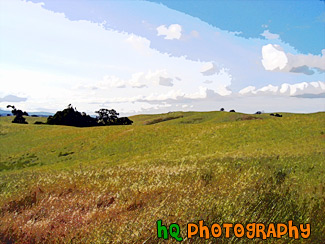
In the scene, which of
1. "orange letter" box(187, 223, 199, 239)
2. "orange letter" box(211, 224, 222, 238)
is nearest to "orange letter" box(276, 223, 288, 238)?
"orange letter" box(211, 224, 222, 238)

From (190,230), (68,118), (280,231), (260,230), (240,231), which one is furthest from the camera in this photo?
(68,118)

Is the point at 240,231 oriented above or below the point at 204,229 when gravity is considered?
below

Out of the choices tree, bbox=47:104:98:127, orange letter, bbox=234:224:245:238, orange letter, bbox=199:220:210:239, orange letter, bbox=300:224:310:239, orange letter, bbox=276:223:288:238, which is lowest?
orange letter, bbox=300:224:310:239

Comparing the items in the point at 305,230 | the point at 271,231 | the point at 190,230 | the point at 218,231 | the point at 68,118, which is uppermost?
the point at 68,118

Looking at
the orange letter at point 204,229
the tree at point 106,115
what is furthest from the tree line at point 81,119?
the orange letter at point 204,229

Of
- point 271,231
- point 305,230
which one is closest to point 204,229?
point 271,231

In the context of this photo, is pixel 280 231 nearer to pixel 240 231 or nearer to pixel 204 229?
pixel 240 231

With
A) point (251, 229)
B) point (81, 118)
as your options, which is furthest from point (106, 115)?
point (251, 229)

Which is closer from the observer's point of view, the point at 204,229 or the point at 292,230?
the point at 204,229

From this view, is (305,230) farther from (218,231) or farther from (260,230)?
(218,231)

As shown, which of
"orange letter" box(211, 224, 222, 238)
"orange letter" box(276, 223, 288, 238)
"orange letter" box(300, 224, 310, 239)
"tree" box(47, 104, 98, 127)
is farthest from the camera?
"tree" box(47, 104, 98, 127)

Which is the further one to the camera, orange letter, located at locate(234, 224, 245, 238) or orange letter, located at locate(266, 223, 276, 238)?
orange letter, located at locate(266, 223, 276, 238)

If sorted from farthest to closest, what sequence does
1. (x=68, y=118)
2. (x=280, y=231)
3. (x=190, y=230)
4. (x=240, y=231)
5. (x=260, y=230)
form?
1. (x=68, y=118)
2. (x=280, y=231)
3. (x=260, y=230)
4. (x=240, y=231)
5. (x=190, y=230)

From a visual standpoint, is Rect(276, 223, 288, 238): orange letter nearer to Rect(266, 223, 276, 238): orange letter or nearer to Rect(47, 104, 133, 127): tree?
Rect(266, 223, 276, 238): orange letter
